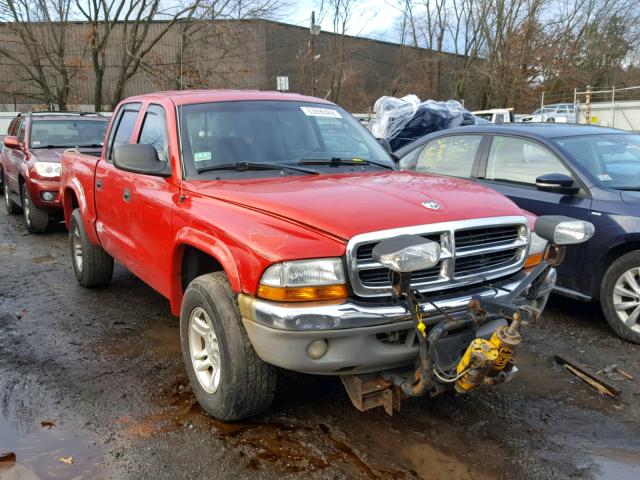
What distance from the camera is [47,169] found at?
8469 millimetres

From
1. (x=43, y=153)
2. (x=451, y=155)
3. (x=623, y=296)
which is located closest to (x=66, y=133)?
(x=43, y=153)

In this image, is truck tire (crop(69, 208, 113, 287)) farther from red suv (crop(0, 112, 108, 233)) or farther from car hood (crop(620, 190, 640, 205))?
car hood (crop(620, 190, 640, 205))

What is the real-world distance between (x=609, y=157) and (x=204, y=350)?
4001 mm

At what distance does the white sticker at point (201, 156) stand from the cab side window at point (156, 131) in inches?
9.3

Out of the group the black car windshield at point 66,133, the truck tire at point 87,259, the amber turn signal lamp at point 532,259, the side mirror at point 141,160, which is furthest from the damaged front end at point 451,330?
the black car windshield at point 66,133

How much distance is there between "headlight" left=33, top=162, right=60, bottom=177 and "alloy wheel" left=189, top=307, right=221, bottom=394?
613 centimetres

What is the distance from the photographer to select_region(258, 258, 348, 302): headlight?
265 centimetres

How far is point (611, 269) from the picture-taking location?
4.55m

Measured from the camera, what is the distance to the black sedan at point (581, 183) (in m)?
4.50

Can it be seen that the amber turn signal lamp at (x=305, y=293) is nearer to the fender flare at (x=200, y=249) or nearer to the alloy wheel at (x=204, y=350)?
the fender flare at (x=200, y=249)

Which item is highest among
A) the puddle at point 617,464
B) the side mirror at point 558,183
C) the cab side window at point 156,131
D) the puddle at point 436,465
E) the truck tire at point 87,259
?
the cab side window at point 156,131

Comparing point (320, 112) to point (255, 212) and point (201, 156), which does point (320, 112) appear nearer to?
point (201, 156)

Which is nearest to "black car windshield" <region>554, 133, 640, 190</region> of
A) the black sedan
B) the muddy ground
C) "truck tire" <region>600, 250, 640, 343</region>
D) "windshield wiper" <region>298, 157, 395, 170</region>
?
the black sedan

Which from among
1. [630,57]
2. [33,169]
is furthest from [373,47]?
[33,169]
